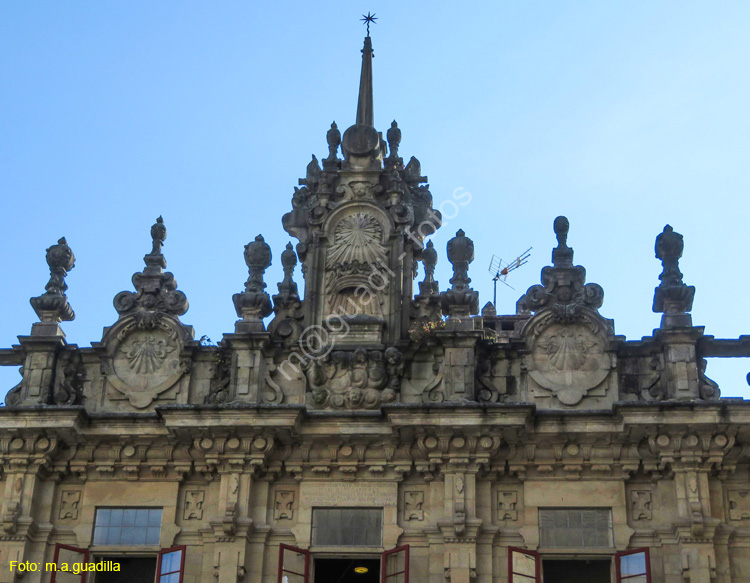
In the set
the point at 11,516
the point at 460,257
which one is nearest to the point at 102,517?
the point at 11,516

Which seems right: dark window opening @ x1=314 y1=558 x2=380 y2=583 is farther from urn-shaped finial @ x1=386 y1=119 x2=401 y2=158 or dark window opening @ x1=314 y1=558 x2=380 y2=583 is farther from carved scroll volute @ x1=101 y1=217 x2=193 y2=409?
urn-shaped finial @ x1=386 y1=119 x2=401 y2=158

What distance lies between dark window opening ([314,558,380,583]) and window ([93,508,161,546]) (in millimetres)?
2891

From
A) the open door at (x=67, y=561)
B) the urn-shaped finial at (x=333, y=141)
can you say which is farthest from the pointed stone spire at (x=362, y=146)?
the open door at (x=67, y=561)

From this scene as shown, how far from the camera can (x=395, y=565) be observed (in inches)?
933

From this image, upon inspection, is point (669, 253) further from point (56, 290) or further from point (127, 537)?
point (56, 290)

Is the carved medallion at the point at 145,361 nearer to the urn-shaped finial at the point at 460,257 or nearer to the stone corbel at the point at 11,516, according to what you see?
the stone corbel at the point at 11,516

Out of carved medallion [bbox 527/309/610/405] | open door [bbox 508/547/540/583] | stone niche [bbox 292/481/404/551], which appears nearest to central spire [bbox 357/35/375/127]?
carved medallion [bbox 527/309/610/405]

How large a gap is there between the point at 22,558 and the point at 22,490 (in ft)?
3.98

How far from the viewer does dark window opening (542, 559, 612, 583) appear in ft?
81.4

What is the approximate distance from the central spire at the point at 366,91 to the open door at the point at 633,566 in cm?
1042

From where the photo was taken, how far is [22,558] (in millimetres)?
23984

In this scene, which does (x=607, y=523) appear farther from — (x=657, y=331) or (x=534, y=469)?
(x=657, y=331)

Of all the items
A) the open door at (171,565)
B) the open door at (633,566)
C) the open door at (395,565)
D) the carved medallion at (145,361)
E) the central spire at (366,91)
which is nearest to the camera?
the open door at (633,566)

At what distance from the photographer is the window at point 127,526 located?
80.2 ft
